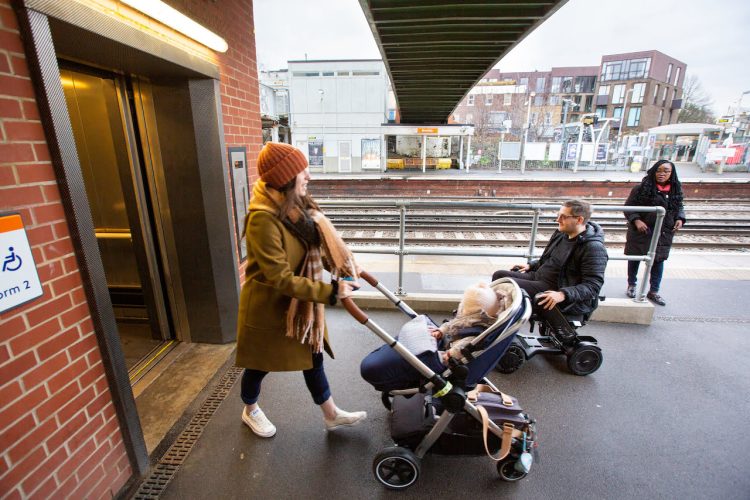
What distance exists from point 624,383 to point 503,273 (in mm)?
1354

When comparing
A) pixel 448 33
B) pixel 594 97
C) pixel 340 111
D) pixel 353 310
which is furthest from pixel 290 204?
pixel 594 97

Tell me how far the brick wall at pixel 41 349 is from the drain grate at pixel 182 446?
0.28 metres

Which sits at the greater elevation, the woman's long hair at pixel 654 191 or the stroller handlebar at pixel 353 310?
the woman's long hair at pixel 654 191

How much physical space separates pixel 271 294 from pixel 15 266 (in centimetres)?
107

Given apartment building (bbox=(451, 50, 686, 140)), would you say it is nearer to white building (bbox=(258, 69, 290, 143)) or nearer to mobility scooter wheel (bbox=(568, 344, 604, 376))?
white building (bbox=(258, 69, 290, 143))

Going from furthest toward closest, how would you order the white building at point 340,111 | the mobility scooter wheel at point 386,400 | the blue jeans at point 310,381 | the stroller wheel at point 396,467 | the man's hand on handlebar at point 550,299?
the white building at point 340,111 → the man's hand on handlebar at point 550,299 → the mobility scooter wheel at point 386,400 → the blue jeans at point 310,381 → the stroller wheel at point 396,467

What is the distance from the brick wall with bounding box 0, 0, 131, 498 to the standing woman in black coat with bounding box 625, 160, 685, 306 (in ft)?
17.5

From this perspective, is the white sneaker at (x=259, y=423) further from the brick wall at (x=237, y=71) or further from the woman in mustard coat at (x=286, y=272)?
the brick wall at (x=237, y=71)

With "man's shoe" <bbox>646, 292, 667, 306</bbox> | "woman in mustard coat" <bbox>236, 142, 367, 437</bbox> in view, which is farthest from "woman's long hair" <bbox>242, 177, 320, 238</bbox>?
"man's shoe" <bbox>646, 292, 667, 306</bbox>

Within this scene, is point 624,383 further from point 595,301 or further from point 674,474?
point 674,474

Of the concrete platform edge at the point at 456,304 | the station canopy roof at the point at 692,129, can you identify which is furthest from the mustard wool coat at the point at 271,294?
the station canopy roof at the point at 692,129

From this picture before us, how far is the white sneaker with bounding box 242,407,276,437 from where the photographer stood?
2.57 meters

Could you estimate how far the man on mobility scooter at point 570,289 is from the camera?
3.07 m

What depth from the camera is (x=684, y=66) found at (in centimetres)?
4769
